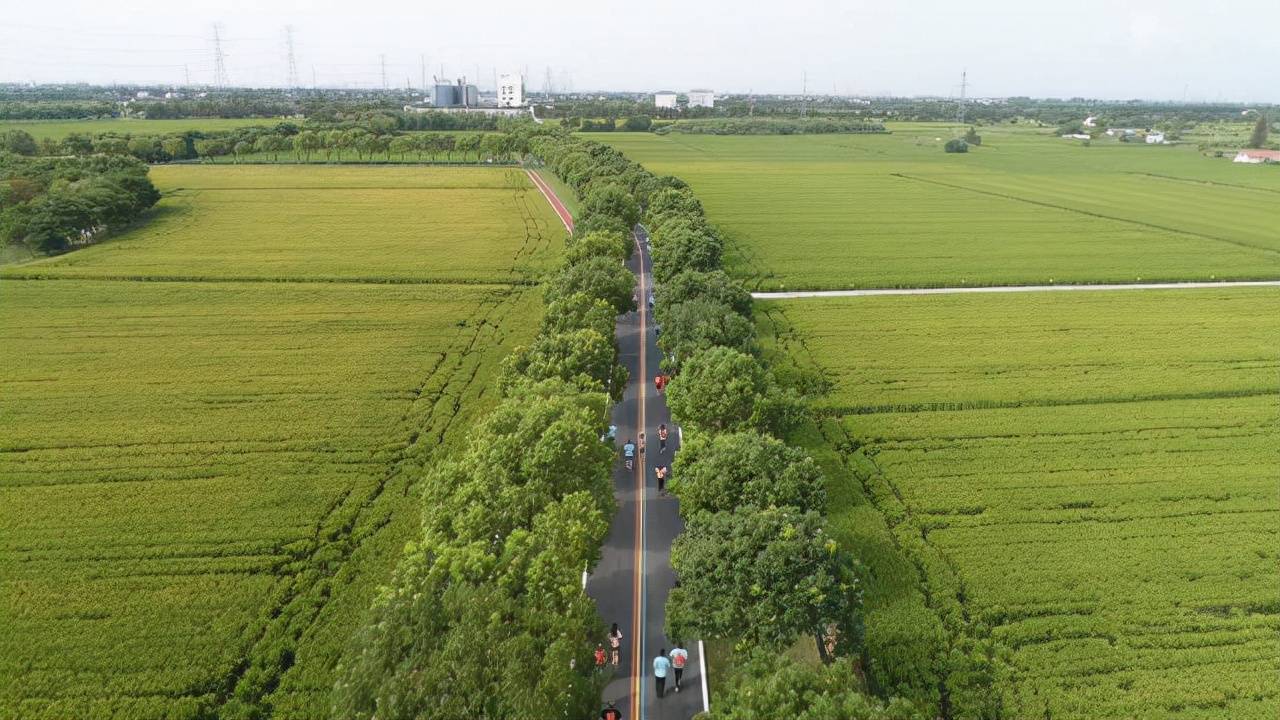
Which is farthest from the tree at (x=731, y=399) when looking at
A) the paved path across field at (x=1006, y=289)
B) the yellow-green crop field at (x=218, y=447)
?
the paved path across field at (x=1006, y=289)

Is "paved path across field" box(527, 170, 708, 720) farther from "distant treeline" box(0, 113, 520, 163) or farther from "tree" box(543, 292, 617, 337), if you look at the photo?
"distant treeline" box(0, 113, 520, 163)

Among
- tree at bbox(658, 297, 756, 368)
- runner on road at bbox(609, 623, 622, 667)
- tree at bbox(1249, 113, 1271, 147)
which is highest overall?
tree at bbox(1249, 113, 1271, 147)

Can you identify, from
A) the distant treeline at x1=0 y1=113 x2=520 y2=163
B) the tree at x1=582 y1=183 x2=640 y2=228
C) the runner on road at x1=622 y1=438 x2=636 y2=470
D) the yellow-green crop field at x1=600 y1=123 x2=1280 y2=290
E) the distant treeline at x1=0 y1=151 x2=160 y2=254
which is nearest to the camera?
the runner on road at x1=622 y1=438 x2=636 y2=470

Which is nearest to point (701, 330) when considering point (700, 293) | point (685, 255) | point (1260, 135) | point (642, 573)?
point (700, 293)

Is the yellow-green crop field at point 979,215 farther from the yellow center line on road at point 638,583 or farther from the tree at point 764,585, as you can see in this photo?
the tree at point 764,585

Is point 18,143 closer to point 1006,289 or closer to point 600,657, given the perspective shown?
point 600,657

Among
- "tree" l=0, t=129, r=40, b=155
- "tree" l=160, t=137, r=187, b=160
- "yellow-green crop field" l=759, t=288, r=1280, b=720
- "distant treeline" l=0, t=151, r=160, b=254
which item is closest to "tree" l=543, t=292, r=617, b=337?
"yellow-green crop field" l=759, t=288, r=1280, b=720

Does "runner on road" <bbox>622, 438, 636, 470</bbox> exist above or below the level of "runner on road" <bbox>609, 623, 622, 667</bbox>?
above
